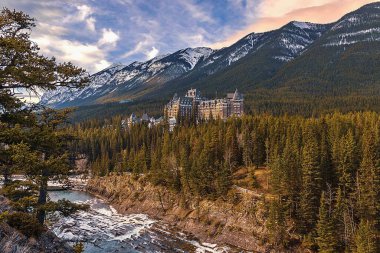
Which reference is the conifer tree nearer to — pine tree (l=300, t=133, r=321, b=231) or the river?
pine tree (l=300, t=133, r=321, b=231)

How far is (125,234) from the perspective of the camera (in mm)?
76125

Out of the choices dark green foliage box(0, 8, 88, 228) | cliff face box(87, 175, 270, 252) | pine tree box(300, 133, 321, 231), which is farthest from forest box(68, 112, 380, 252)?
dark green foliage box(0, 8, 88, 228)

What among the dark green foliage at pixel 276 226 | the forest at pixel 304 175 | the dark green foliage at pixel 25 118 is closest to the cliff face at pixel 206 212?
the dark green foliage at pixel 276 226

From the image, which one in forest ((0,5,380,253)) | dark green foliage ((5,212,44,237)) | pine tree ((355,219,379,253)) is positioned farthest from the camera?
pine tree ((355,219,379,253))

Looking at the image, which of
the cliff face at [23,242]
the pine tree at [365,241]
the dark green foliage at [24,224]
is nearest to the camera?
the cliff face at [23,242]

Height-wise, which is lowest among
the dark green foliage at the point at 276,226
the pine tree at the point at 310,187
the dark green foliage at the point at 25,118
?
the dark green foliage at the point at 276,226

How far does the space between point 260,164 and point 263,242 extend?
34.6 metres

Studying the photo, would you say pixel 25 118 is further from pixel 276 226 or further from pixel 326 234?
pixel 276 226

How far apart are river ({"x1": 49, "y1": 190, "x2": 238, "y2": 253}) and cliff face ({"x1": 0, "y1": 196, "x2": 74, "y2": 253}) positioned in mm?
41505

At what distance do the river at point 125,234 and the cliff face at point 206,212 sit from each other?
11.2ft

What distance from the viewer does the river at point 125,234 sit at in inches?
2633

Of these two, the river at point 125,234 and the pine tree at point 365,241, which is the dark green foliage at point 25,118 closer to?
the river at point 125,234

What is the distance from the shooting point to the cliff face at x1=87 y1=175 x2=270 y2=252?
70.2 metres

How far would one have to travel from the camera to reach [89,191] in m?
134
